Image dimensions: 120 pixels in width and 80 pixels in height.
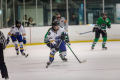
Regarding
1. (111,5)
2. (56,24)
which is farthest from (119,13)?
(56,24)

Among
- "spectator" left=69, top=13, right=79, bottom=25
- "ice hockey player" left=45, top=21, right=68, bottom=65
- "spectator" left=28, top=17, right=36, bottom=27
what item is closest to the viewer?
"ice hockey player" left=45, top=21, right=68, bottom=65

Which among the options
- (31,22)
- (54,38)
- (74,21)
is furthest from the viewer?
(74,21)

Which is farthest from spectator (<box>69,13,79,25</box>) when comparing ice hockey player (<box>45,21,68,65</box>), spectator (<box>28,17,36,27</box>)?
ice hockey player (<box>45,21,68,65</box>)

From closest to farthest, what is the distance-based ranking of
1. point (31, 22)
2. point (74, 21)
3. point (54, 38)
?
1. point (54, 38)
2. point (31, 22)
3. point (74, 21)

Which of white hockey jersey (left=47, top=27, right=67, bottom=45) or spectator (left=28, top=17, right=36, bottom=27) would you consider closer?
white hockey jersey (left=47, top=27, right=67, bottom=45)

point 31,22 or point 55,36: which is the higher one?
Result: point 31,22

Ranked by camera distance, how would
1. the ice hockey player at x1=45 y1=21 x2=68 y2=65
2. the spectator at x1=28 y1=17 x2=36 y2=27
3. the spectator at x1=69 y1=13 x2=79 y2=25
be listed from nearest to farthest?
1. the ice hockey player at x1=45 y1=21 x2=68 y2=65
2. the spectator at x1=28 y1=17 x2=36 y2=27
3. the spectator at x1=69 y1=13 x2=79 y2=25

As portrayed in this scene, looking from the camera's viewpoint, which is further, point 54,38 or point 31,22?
point 31,22

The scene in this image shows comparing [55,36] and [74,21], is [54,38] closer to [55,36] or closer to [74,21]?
[55,36]

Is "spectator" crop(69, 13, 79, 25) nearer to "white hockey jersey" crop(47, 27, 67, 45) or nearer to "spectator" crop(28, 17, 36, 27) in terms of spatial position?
"spectator" crop(28, 17, 36, 27)

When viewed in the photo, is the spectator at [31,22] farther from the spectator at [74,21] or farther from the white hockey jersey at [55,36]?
the white hockey jersey at [55,36]

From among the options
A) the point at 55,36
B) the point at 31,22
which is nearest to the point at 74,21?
the point at 31,22

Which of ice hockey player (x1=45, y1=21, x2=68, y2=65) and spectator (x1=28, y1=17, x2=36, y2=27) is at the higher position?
spectator (x1=28, y1=17, x2=36, y2=27)

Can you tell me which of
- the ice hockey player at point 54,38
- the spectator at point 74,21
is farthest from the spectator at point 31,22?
the ice hockey player at point 54,38
